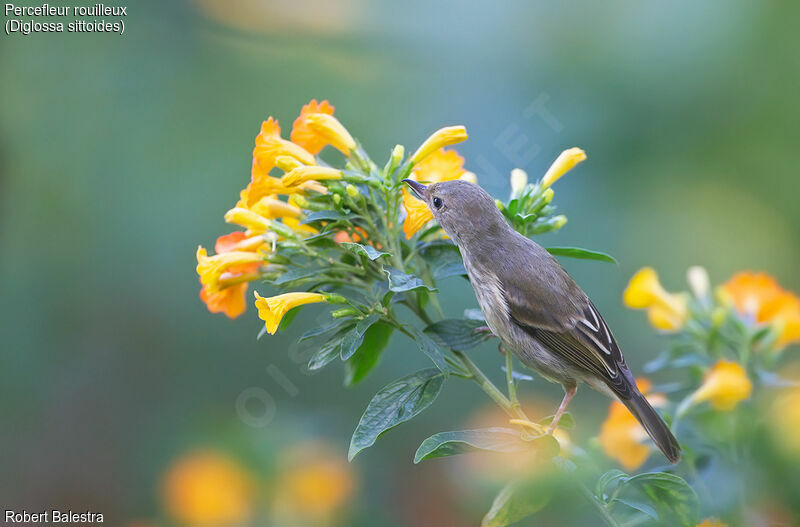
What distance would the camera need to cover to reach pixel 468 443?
1.55 metres

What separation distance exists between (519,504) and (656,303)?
1.02 metres

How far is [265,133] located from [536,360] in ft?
2.99

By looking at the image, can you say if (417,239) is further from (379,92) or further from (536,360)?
(379,92)

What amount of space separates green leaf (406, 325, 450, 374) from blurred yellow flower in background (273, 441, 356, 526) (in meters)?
1.28

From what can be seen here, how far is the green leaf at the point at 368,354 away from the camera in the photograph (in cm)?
187

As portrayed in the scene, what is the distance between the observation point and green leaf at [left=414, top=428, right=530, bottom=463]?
5.01 ft

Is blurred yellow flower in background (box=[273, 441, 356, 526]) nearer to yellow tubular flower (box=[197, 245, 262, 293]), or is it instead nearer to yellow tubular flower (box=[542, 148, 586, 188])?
yellow tubular flower (box=[197, 245, 262, 293])

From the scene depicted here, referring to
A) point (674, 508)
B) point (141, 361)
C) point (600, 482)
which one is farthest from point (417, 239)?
point (141, 361)

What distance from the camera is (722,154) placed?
4.37m

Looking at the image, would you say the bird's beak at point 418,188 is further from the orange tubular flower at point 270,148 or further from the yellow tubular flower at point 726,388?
the yellow tubular flower at point 726,388
